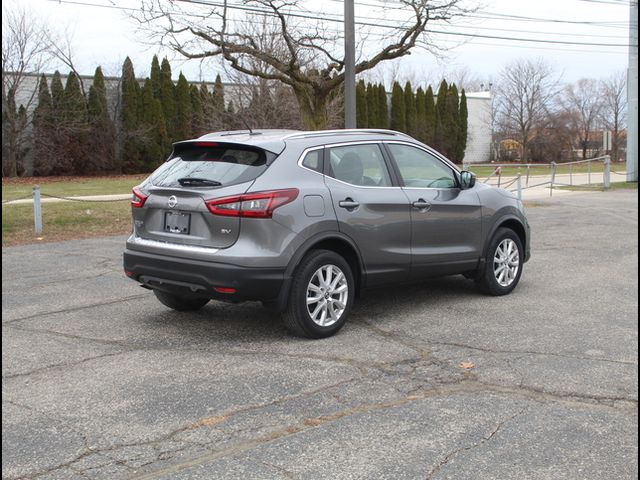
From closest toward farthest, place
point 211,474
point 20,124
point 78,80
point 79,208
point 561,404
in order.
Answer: point 211,474, point 561,404, point 79,208, point 20,124, point 78,80

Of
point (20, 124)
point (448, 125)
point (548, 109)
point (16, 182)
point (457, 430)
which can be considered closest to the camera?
point (457, 430)

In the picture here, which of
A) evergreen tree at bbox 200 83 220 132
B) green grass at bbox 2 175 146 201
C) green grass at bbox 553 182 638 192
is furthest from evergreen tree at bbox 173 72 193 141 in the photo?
green grass at bbox 553 182 638 192

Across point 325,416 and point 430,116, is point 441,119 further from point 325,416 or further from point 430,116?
point 325,416

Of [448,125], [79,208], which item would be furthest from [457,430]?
[448,125]

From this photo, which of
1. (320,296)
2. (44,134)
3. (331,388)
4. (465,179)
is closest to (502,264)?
(465,179)

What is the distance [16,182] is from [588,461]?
30509mm

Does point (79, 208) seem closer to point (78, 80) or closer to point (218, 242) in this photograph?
point (218, 242)

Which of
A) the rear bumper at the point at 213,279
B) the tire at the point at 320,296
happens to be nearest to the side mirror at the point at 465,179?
the tire at the point at 320,296

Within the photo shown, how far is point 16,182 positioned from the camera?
30.7 metres

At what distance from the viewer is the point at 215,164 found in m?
6.12

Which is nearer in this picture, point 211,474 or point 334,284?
point 211,474

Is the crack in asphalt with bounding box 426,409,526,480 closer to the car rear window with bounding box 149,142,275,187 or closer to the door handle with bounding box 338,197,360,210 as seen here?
the door handle with bounding box 338,197,360,210

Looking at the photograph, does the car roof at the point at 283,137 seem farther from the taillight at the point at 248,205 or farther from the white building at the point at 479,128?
the white building at the point at 479,128

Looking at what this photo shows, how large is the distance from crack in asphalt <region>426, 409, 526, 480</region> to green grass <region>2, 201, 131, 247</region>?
10.5 metres
